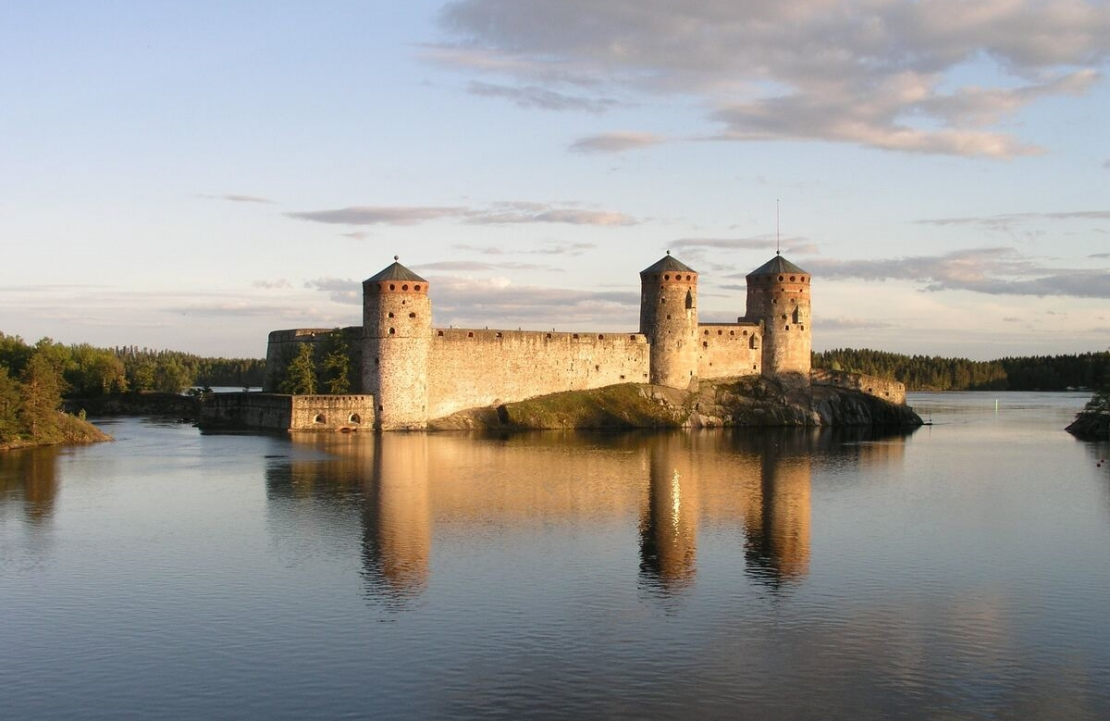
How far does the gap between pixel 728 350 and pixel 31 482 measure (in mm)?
45504

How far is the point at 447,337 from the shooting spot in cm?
6231

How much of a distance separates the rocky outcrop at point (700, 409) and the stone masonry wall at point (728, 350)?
83cm

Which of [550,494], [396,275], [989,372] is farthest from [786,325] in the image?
[989,372]

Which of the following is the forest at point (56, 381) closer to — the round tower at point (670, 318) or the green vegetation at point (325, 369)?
the green vegetation at point (325, 369)

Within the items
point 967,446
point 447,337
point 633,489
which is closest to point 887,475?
point 633,489

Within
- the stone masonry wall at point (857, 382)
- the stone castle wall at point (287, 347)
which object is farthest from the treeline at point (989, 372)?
the stone castle wall at point (287, 347)

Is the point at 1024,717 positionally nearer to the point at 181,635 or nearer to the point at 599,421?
the point at 181,635

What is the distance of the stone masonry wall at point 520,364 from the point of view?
6209 centimetres

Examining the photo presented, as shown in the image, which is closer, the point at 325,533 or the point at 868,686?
the point at 868,686

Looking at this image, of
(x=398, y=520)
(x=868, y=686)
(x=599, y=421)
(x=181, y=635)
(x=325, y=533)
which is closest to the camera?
(x=868, y=686)

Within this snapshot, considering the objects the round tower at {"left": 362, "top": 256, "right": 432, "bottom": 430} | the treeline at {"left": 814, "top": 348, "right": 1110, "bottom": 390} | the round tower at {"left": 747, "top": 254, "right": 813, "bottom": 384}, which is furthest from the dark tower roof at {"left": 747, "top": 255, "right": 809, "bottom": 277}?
the treeline at {"left": 814, "top": 348, "right": 1110, "bottom": 390}

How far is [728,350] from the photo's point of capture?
72.3 metres

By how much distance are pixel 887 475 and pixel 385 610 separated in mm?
28412

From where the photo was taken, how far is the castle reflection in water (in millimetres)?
26562
